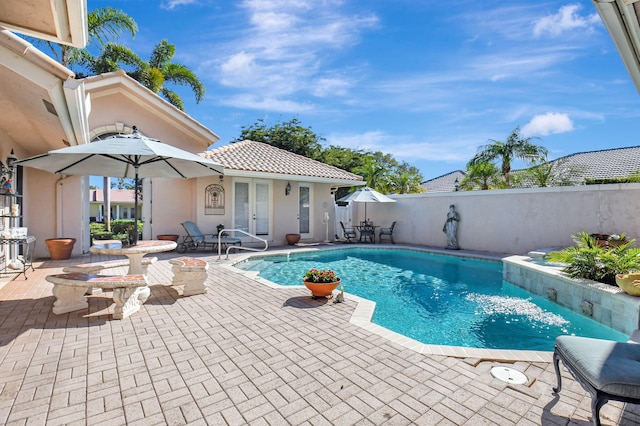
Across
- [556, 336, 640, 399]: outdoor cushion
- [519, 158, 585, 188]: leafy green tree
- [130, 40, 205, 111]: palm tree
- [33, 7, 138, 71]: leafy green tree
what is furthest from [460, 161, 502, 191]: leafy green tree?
[33, 7, 138, 71]: leafy green tree

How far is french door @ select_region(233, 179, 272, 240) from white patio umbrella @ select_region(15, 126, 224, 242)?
6.28 meters

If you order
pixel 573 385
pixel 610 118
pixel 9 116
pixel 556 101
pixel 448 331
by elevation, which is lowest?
pixel 448 331

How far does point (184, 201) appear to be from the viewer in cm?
1365

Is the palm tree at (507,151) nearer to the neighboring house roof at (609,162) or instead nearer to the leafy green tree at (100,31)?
the neighboring house roof at (609,162)

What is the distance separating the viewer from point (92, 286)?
4.97 meters

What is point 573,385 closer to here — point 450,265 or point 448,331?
point 448,331

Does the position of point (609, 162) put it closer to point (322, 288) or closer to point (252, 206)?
point (252, 206)

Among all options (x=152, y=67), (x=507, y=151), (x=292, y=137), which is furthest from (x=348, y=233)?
(x=152, y=67)

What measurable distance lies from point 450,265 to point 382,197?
5.81 m

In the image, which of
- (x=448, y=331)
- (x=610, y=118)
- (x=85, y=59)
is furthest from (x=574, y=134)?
(x=85, y=59)

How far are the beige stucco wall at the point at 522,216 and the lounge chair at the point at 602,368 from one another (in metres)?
10.8

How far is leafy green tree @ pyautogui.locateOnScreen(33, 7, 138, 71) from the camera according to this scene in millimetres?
16281

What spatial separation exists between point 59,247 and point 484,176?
2097 cm

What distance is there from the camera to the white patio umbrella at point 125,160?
548 centimetres
